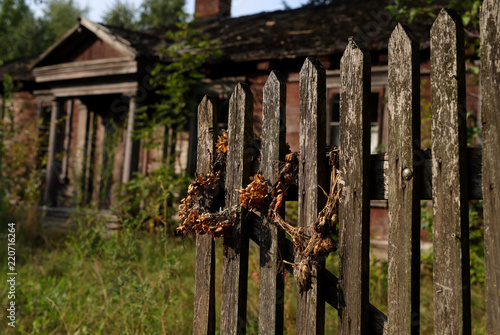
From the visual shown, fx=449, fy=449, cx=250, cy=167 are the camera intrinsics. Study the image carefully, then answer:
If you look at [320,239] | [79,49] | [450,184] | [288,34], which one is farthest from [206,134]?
[79,49]

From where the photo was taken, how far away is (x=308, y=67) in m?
1.80

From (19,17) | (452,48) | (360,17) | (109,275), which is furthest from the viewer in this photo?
(19,17)

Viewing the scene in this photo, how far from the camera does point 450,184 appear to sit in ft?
4.75

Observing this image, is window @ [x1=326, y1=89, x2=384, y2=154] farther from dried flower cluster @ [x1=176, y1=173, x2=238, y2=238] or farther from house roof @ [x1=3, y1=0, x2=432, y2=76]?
dried flower cluster @ [x1=176, y1=173, x2=238, y2=238]

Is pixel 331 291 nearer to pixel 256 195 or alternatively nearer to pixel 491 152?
pixel 256 195

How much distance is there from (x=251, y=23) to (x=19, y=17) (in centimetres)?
2479

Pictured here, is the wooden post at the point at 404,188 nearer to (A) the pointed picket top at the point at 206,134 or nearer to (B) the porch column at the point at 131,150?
(A) the pointed picket top at the point at 206,134

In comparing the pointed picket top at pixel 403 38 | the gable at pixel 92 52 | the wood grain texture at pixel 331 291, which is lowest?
the wood grain texture at pixel 331 291

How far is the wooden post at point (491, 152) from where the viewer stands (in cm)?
136

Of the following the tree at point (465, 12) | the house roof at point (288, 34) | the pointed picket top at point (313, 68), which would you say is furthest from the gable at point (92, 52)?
the pointed picket top at point (313, 68)

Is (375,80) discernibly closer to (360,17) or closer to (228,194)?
(360,17)

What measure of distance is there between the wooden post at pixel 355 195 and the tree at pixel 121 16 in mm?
28510

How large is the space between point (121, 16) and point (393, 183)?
29.8 m

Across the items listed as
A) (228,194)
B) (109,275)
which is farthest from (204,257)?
(109,275)
